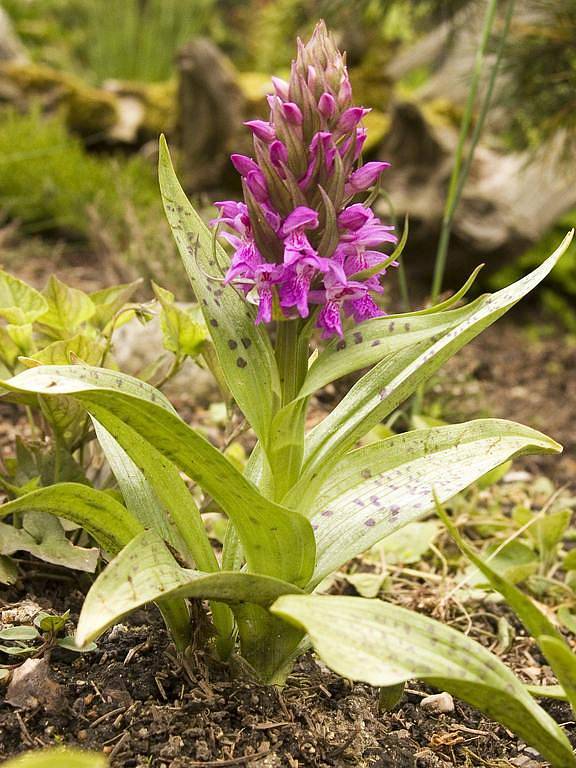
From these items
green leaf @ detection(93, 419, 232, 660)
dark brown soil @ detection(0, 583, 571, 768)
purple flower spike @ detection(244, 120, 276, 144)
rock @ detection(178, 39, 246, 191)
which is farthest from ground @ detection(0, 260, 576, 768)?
rock @ detection(178, 39, 246, 191)

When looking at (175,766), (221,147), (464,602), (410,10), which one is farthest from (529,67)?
(175,766)

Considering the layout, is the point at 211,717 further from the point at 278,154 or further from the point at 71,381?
the point at 278,154

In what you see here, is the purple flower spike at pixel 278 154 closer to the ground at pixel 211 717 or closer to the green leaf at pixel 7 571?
the ground at pixel 211 717

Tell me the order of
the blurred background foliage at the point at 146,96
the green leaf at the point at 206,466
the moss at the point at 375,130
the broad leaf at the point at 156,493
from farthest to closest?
1. the moss at the point at 375,130
2. the blurred background foliage at the point at 146,96
3. the broad leaf at the point at 156,493
4. the green leaf at the point at 206,466

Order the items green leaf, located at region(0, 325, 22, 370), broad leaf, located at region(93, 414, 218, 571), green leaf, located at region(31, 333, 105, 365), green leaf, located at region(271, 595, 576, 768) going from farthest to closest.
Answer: green leaf, located at region(0, 325, 22, 370)
green leaf, located at region(31, 333, 105, 365)
broad leaf, located at region(93, 414, 218, 571)
green leaf, located at region(271, 595, 576, 768)

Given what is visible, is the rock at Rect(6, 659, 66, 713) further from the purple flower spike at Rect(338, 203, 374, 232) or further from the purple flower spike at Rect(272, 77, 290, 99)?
the purple flower spike at Rect(272, 77, 290, 99)

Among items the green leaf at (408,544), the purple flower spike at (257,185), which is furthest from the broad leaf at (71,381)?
the green leaf at (408,544)

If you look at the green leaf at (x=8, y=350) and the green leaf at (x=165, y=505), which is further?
the green leaf at (x=8, y=350)
